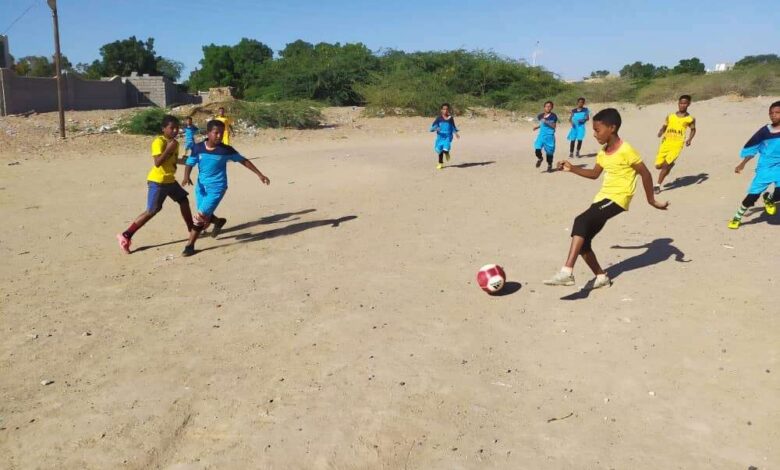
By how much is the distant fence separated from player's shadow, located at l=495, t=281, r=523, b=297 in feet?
85.5

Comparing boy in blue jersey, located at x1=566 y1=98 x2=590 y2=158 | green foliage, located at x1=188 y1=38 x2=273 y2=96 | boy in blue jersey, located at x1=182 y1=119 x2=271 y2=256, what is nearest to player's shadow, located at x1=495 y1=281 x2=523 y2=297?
boy in blue jersey, located at x1=182 y1=119 x2=271 y2=256

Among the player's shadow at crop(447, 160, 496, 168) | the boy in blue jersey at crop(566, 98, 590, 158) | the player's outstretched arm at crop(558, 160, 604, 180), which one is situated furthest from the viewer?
the boy in blue jersey at crop(566, 98, 590, 158)

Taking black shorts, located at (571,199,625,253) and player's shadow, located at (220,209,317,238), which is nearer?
black shorts, located at (571,199,625,253)

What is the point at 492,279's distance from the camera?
559 cm

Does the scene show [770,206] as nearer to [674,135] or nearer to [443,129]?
[674,135]

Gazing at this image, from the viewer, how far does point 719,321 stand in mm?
4918

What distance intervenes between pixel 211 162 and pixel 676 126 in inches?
304

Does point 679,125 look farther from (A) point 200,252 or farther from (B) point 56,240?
(B) point 56,240

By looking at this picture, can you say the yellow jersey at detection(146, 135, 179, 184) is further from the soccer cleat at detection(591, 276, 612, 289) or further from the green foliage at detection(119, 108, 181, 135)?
the green foliage at detection(119, 108, 181, 135)

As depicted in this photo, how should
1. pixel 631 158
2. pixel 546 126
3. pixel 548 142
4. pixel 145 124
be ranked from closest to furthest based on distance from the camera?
pixel 631 158
pixel 546 126
pixel 548 142
pixel 145 124

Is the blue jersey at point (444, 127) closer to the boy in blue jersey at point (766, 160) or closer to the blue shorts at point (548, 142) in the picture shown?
the blue shorts at point (548, 142)

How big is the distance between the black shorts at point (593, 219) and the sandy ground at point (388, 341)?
0.60 meters

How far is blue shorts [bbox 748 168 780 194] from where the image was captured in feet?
25.0

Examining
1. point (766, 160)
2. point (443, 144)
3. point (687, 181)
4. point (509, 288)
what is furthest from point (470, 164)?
point (509, 288)
